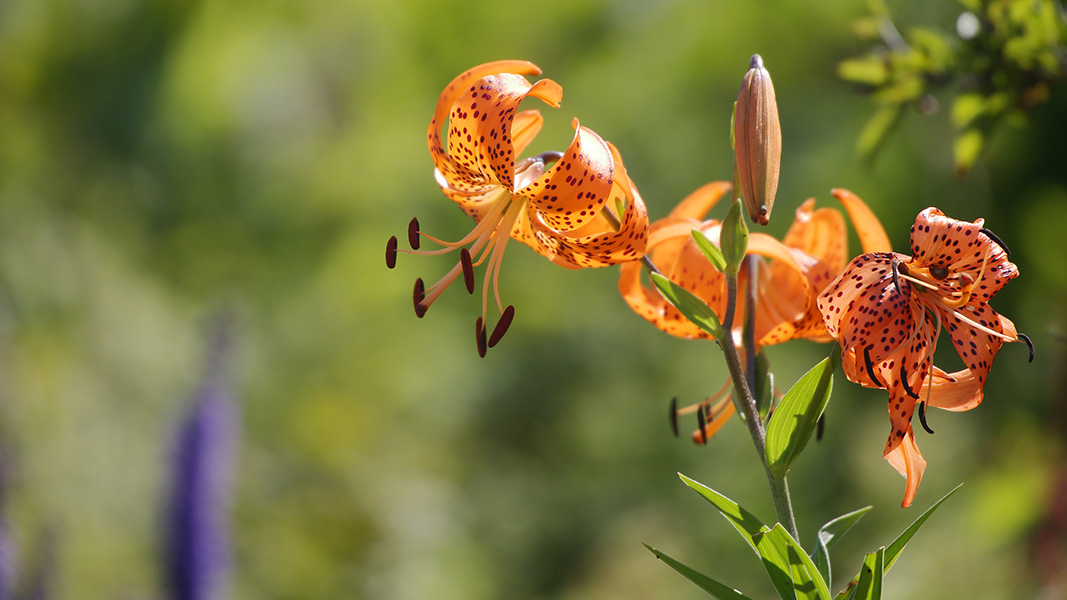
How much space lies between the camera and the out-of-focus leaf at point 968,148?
673 mm

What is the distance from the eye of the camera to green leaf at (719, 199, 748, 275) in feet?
1.33

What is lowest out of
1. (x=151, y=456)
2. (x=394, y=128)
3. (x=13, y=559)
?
(x=151, y=456)

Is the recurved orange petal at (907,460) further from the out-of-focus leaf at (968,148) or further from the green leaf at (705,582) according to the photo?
the out-of-focus leaf at (968,148)

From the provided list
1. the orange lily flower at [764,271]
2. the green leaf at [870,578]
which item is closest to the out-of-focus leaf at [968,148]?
the orange lily flower at [764,271]

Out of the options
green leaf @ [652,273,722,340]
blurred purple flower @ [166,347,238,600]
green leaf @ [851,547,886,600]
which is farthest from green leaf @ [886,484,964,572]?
blurred purple flower @ [166,347,238,600]

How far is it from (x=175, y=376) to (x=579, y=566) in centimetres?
125

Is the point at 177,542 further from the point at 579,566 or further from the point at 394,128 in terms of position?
the point at 394,128

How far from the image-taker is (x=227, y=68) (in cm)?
325

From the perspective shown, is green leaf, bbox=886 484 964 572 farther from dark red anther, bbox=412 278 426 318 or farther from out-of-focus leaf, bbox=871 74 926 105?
out-of-focus leaf, bbox=871 74 926 105

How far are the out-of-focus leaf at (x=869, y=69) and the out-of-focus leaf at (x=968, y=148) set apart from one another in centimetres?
8

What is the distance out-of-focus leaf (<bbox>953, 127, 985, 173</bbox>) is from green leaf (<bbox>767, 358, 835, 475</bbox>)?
36 cm

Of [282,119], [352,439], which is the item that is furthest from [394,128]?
[352,439]

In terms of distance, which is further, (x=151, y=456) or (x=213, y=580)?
(x=151, y=456)

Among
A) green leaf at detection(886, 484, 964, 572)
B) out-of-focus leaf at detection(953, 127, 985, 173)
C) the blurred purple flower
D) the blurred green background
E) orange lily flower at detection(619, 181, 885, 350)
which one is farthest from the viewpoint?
the blurred green background
